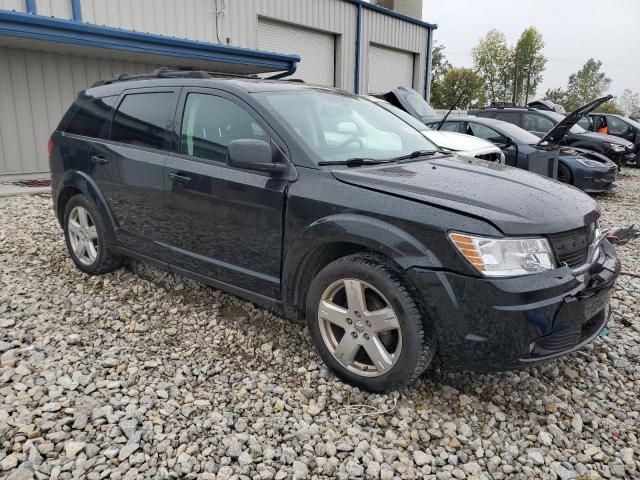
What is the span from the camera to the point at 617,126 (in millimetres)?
16062

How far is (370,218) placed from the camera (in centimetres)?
265

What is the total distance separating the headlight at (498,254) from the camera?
2.36 meters

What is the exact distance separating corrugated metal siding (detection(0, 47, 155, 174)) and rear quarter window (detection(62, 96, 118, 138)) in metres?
6.21

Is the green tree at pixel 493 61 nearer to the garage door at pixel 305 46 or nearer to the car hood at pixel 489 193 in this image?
the garage door at pixel 305 46

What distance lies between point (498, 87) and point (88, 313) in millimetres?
62831

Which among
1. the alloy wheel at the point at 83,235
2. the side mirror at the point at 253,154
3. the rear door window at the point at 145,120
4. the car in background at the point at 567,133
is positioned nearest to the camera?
the side mirror at the point at 253,154

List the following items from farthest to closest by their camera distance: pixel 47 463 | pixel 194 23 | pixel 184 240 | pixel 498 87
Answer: pixel 498 87, pixel 194 23, pixel 184 240, pixel 47 463

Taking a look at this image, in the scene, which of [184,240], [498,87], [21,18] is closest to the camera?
[184,240]

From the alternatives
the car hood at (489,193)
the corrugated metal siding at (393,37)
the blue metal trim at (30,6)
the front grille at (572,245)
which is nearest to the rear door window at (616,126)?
the corrugated metal siding at (393,37)

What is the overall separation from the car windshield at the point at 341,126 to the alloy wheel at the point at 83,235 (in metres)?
2.13

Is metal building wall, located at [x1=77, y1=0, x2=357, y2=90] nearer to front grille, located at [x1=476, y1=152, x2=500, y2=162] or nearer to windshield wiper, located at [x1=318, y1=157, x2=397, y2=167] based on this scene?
front grille, located at [x1=476, y1=152, x2=500, y2=162]

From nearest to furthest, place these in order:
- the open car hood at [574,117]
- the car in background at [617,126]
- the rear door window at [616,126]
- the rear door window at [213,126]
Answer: the rear door window at [213,126] < the open car hood at [574,117] < the car in background at [617,126] < the rear door window at [616,126]

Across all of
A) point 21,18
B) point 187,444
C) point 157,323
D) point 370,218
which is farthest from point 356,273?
point 21,18

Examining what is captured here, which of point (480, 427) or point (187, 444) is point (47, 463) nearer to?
point (187, 444)
